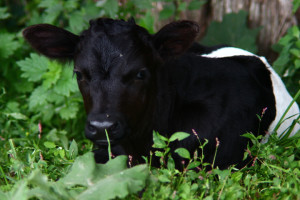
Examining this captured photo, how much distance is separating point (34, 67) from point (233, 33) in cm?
241

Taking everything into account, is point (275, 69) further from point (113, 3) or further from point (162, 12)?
point (113, 3)

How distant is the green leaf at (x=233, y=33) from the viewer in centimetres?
554

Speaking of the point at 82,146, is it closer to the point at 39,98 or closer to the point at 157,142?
the point at 39,98

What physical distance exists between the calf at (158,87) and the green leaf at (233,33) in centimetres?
137

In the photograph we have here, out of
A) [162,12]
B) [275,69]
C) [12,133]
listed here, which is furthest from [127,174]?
[162,12]

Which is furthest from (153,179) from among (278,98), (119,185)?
(278,98)

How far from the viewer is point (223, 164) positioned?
3.75 metres

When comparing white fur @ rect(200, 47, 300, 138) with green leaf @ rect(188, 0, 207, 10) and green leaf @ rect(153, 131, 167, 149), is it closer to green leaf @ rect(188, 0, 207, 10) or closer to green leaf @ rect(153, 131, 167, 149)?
green leaf @ rect(188, 0, 207, 10)

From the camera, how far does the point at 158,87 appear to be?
3.71m

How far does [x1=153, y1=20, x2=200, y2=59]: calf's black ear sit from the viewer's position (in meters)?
3.60

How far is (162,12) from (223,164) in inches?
95.0

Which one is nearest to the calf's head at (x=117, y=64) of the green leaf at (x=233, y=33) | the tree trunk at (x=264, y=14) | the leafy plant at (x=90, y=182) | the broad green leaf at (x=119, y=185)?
the leafy plant at (x=90, y=182)

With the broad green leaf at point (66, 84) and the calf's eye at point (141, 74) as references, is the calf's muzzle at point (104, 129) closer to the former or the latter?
the calf's eye at point (141, 74)

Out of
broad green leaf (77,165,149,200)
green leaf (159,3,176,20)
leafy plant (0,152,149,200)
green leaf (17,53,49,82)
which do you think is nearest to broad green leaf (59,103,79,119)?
green leaf (17,53,49,82)
